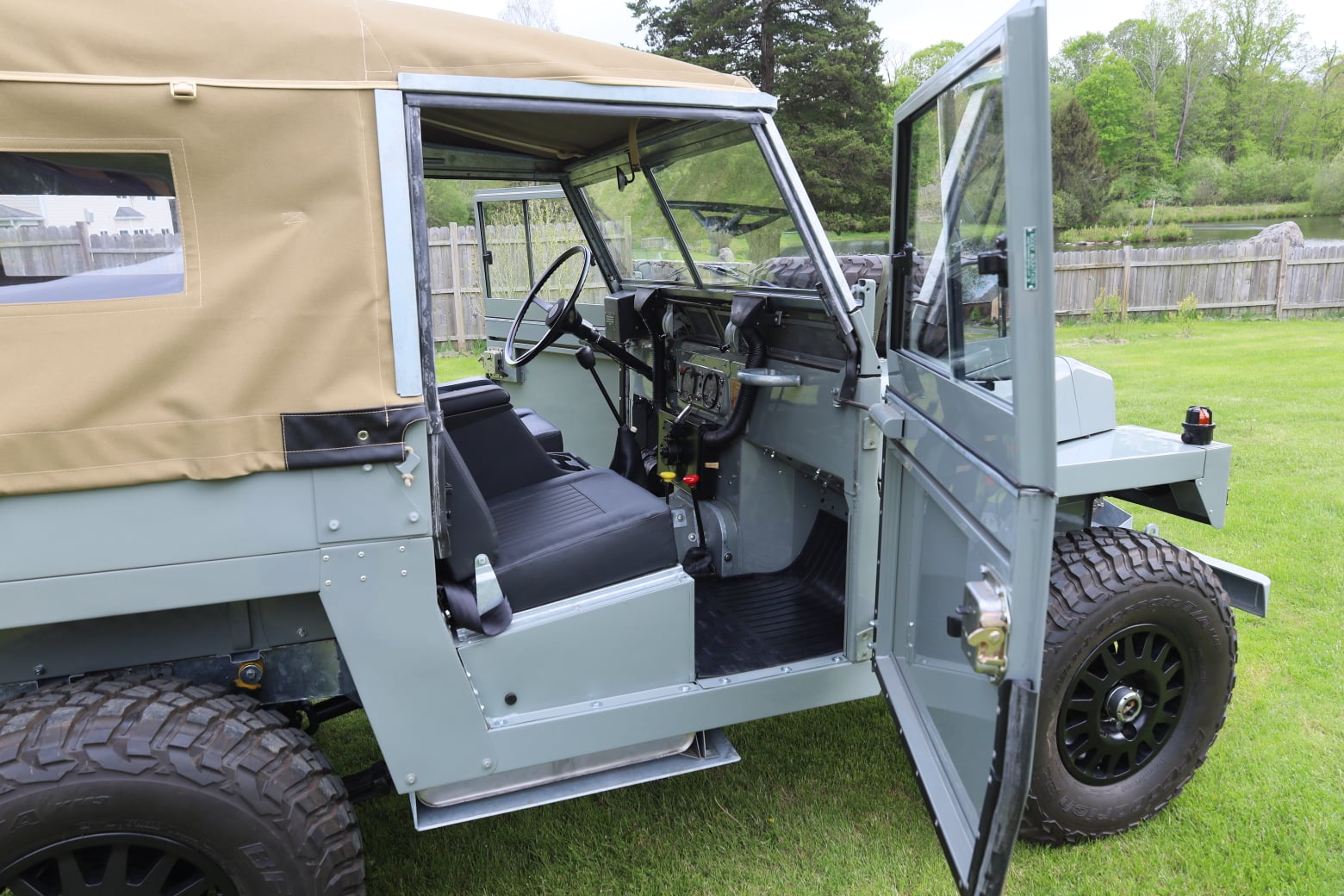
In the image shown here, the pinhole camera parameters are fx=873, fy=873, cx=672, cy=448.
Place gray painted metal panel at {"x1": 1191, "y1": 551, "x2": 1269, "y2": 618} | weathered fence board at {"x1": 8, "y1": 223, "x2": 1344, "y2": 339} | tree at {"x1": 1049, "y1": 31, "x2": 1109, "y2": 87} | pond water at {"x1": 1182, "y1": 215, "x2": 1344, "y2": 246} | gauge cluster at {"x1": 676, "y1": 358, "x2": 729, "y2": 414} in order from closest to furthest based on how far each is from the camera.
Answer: gray painted metal panel at {"x1": 1191, "y1": 551, "x2": 1269, "y2": 618}
gauge cluster at {"x1": 676, "y1": 358, "x2": 729, "y2": 414}
weathered fence board at {"x1": 8, "y1": 223, "x2": 1344, "y2": 339}
pond water at {"x1": 1182, "y1": 215, "x2": 1344, "y2": 246}
tree at {"x1": 1049, "y1": 31, "x2": 1109, "y2": 87}

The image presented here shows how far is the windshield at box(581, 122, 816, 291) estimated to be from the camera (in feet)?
8.87

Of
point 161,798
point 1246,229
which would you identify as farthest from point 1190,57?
point 161,798

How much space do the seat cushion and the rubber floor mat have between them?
415mm

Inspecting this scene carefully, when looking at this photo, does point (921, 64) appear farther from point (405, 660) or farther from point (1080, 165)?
point (405, 660)

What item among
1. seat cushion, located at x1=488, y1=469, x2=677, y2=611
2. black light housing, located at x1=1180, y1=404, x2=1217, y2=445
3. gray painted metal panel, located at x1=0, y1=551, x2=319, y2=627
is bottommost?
seat cushion, located at x1=488, y1=469, x2=677, y2=611

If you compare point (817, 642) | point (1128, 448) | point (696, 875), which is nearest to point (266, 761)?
point (696, 875)

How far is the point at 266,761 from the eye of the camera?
1952 millimetres

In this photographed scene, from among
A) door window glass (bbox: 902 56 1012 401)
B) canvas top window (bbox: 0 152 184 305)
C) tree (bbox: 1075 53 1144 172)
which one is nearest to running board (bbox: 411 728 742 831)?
door window glass (bbox: 902 56 1012 401)

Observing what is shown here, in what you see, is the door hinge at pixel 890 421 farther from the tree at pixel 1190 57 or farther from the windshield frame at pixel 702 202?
the tree at pixel 1190 57

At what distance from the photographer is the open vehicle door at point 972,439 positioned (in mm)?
1612

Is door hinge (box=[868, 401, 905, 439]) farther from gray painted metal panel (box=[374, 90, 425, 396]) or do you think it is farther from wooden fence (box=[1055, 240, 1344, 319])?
wooden fence (box=[1055, 240, 1344, 319])

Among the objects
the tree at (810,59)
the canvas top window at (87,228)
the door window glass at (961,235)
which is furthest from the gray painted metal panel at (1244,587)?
the tree at (810,59)

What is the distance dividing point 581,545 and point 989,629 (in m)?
1.14

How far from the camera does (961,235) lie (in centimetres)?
208
